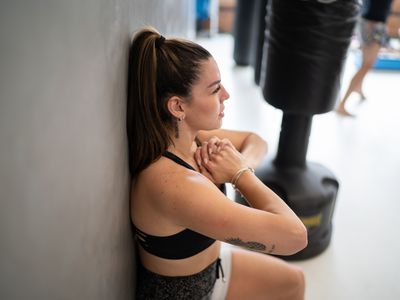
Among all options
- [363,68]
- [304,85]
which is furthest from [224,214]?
[363,68]

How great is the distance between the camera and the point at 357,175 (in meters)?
2.55

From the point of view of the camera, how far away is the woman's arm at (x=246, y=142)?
1356 millimetres

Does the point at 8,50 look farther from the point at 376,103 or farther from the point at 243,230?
the point at 376,103

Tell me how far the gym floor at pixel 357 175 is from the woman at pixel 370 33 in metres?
0.27

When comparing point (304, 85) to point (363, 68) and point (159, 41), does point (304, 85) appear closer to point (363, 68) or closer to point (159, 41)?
point (159, 41)

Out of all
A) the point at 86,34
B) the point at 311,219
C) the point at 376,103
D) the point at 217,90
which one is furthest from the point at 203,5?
the point at 86,34

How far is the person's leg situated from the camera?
3293 millimetres

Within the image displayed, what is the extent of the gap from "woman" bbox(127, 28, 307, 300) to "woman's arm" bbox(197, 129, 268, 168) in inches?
7.7

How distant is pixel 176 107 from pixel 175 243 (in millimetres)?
368

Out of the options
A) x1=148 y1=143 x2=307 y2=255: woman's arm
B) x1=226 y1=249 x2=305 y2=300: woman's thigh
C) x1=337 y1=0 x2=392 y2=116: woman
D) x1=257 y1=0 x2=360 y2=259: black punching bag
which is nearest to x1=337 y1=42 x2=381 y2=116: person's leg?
x1=337 y1=0 x2=392 y2=116: woman

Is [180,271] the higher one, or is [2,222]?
[2,222]

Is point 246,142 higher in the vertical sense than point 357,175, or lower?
higher

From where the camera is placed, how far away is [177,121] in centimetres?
104

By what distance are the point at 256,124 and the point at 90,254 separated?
264 cm
